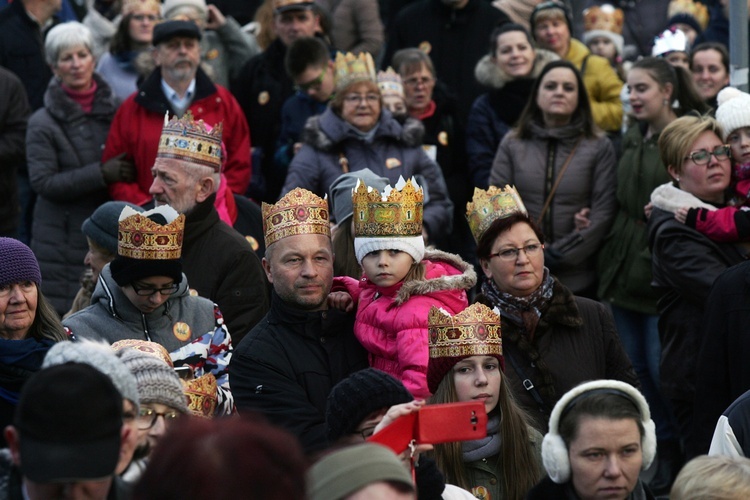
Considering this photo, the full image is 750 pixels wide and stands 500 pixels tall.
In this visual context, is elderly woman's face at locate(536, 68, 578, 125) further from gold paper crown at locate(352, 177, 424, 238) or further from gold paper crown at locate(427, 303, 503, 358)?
gold paper crown at locate(427, 303, 503, 358)

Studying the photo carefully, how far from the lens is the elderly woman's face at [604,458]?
5.02 meters

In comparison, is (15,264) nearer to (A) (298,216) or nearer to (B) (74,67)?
(A) (298,216)

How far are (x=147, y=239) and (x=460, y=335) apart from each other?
5.62 feet

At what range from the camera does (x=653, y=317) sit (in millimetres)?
9211

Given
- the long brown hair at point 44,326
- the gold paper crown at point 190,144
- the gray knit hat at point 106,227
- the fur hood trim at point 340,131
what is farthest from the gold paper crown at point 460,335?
the fur hood trim at point 340,131

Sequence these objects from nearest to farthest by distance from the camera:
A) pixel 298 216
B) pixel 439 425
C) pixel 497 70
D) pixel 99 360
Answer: pixel 99 360
pixel 439 425
pixel 298 216
pixel 497 70

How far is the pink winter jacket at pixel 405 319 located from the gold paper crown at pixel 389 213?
23cm

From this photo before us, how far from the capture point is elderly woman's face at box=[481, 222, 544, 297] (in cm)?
671

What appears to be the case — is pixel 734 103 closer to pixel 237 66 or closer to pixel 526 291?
pixel 526 291

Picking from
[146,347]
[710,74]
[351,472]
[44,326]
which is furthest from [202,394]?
[710,74]

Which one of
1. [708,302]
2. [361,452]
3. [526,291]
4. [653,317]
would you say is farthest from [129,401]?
[653,317]

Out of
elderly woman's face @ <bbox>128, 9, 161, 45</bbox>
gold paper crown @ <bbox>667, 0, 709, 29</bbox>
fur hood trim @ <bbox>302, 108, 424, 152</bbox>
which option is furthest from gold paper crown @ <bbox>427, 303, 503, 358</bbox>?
gold paper crown @ <bbox>667, 0, 709, 29</bbox>

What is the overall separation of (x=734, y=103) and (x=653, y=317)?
1.76 m

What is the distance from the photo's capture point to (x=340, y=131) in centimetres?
947
